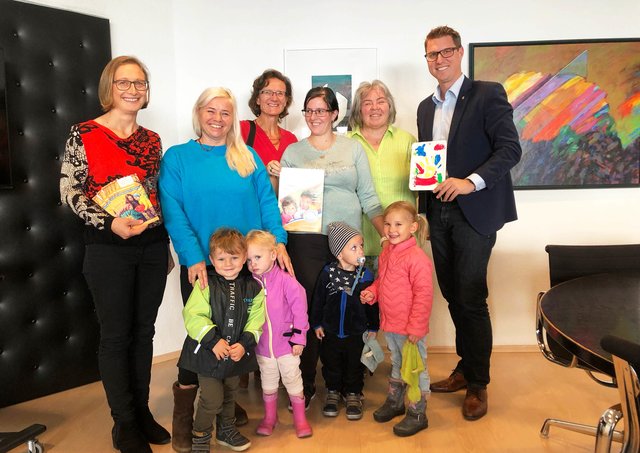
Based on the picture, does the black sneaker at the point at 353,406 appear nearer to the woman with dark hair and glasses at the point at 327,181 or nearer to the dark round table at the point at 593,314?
the woman with dark hair and glasses at the point at 327,181

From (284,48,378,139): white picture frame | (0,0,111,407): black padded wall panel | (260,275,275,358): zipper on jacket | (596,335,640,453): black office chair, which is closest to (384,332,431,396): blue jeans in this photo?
(260,275,275,358): zipper on jacket

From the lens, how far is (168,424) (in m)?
2.55

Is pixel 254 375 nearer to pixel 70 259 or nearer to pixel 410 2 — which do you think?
pixel 70 259

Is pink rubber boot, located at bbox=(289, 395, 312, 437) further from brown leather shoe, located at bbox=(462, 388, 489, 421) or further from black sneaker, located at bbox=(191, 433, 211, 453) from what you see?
brown leather shoe, located at bbox=(462, 388, 489, 421)

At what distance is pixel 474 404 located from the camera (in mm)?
2510

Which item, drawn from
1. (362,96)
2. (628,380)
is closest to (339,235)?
(362,96)

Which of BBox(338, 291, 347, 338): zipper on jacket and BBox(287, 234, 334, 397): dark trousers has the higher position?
BBox(287, 234, 334, 397): dark trousers

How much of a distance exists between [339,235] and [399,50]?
5.27ft

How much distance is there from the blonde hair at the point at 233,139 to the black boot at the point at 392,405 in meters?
1.30

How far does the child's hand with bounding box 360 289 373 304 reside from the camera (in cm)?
243

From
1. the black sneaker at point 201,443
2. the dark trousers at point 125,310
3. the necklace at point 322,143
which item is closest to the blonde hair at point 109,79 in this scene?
the dark trousers at point 125,310

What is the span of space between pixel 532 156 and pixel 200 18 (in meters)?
2.42

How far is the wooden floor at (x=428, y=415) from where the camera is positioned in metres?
2.28

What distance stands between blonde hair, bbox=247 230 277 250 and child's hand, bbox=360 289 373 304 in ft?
1.73
